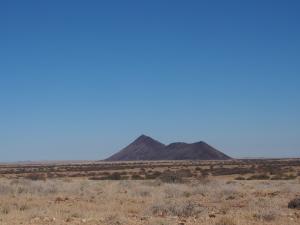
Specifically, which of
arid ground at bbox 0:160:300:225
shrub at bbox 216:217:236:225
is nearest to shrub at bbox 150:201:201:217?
arid ground at bbox 0:160:300:225

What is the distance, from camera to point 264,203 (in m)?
21.9

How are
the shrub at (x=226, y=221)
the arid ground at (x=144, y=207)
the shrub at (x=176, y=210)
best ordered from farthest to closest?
the shrub at (x=176, y=210), the arid ground at (x=144, y=207), the shrub at (x=226, y=221)

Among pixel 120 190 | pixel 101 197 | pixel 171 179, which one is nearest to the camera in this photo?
pixel 101 197

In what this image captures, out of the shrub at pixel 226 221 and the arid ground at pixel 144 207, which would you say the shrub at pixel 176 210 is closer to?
the arid ground at pixel 144 207

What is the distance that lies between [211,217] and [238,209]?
2813mm

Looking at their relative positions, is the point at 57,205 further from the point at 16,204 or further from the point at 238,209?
the point at 238,209

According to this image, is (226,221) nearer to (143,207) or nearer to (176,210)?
(176,210)

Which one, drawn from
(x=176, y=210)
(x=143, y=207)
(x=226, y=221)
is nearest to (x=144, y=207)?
(x=143, y=207)

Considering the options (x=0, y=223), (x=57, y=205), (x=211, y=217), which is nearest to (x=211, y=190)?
(x=57, y=205)

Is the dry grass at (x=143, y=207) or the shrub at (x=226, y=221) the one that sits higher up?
the dry grass at (x=143, y=207)

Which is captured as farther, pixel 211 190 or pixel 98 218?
pixel 211 190

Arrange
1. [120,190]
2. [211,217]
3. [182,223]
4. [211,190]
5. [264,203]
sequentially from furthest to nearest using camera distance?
[120,190], [211,190], [264,203], [211,217], [182,223]

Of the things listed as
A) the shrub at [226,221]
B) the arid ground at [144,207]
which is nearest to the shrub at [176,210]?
the arid ground at [144,207]

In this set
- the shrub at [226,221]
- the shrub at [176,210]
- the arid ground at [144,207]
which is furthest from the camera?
the shrub at [176,210]
